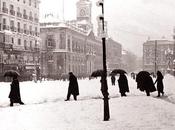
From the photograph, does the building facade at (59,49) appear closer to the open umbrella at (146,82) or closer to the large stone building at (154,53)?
the large stone building at (154,53)

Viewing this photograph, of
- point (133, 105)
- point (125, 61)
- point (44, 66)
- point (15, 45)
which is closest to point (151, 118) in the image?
point (133, 105)

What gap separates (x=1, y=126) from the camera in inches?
458

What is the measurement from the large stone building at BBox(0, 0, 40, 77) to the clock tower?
33.3 meters

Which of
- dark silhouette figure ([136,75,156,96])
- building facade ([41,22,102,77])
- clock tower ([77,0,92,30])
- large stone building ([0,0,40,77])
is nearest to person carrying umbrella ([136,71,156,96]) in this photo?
dark silhouette figure ([136,75,156,96])

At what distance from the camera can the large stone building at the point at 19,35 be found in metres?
51.7

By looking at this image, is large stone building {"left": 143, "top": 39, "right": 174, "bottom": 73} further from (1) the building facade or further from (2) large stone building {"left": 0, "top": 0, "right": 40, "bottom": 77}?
(2) large stone building {"left": 0, "top": 0, "right": 40, "bottom": 77}

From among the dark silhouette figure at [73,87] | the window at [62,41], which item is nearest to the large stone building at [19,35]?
the window at [62,41]

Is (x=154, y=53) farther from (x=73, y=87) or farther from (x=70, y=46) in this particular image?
(x=73, y=87)

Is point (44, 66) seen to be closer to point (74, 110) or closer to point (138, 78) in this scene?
point (138, 78)

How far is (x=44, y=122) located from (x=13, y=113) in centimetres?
261

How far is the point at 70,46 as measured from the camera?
77.6m

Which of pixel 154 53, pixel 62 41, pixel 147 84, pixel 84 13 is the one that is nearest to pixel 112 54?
pixel 154 53

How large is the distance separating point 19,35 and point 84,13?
43.6 meters

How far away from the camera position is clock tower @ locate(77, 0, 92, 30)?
9738 cm
